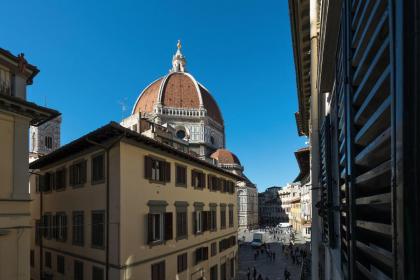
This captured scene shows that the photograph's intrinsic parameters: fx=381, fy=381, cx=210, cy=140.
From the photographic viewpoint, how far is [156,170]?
19766 mm

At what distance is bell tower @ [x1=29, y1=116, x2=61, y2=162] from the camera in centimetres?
6756

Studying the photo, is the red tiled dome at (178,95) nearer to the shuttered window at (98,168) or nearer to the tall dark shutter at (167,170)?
the tall dark shutter at (167,170)

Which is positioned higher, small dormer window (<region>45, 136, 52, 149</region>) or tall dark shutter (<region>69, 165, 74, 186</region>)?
small dormer window (<region>45, 136, 52, 149</region>)

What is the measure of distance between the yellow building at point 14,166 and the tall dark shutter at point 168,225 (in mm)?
8316

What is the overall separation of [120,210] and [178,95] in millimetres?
79841

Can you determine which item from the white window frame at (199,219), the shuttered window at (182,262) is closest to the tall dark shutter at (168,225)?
the shuttered window at (182,262)

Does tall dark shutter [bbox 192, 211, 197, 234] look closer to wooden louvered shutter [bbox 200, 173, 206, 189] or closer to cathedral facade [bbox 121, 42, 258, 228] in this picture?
wooden louvered shutter [bbox 200, 173, 206, 189]

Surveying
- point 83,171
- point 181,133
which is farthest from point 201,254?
point 181,133

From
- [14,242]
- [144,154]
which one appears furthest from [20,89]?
[144,154]

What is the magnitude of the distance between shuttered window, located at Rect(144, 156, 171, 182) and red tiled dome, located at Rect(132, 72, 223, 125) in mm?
Answer: 71786

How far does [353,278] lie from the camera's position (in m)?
2.51

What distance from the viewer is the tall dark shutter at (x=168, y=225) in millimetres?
20094

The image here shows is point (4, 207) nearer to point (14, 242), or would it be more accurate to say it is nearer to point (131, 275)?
point (14, 242)

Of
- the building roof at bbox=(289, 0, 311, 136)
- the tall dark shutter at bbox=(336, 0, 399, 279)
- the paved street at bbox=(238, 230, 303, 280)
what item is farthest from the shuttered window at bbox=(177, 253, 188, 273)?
the tall dark shutter at bbox=(336, 0, 399, 279)
